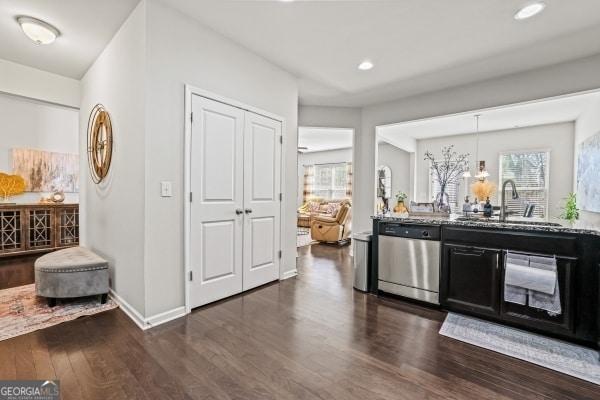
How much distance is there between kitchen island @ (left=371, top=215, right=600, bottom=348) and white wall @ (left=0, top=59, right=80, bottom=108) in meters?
4.68

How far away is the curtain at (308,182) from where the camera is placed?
33.2ft

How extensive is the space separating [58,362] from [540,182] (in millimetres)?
8870

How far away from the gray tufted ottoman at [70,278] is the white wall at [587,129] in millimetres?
5966

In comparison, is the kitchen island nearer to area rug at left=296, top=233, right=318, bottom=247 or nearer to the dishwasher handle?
the dishwasher handle

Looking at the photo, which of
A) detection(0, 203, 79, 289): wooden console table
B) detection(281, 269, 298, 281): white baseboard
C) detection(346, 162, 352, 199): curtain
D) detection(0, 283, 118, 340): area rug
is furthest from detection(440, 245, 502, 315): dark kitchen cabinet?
detection(346, 162, 352, 199): curtain

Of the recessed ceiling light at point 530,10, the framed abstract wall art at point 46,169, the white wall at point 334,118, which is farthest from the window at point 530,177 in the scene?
the framed abstract wall art at point 46,169

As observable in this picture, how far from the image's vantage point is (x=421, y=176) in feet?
27.7

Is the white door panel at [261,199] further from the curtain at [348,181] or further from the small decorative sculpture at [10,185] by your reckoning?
the curtain at [348,181]

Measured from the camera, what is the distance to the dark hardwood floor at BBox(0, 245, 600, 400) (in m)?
1.63

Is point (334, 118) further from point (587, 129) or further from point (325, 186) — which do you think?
point (325, 186)

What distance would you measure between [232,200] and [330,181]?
6949mm

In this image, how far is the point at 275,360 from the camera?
1915mm

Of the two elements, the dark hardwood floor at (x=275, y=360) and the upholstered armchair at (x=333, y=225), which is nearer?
the dark hardwood floor at (x=275, y=360)

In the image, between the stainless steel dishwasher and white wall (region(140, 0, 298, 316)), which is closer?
white wall (region(140, 0, 298, 316))
